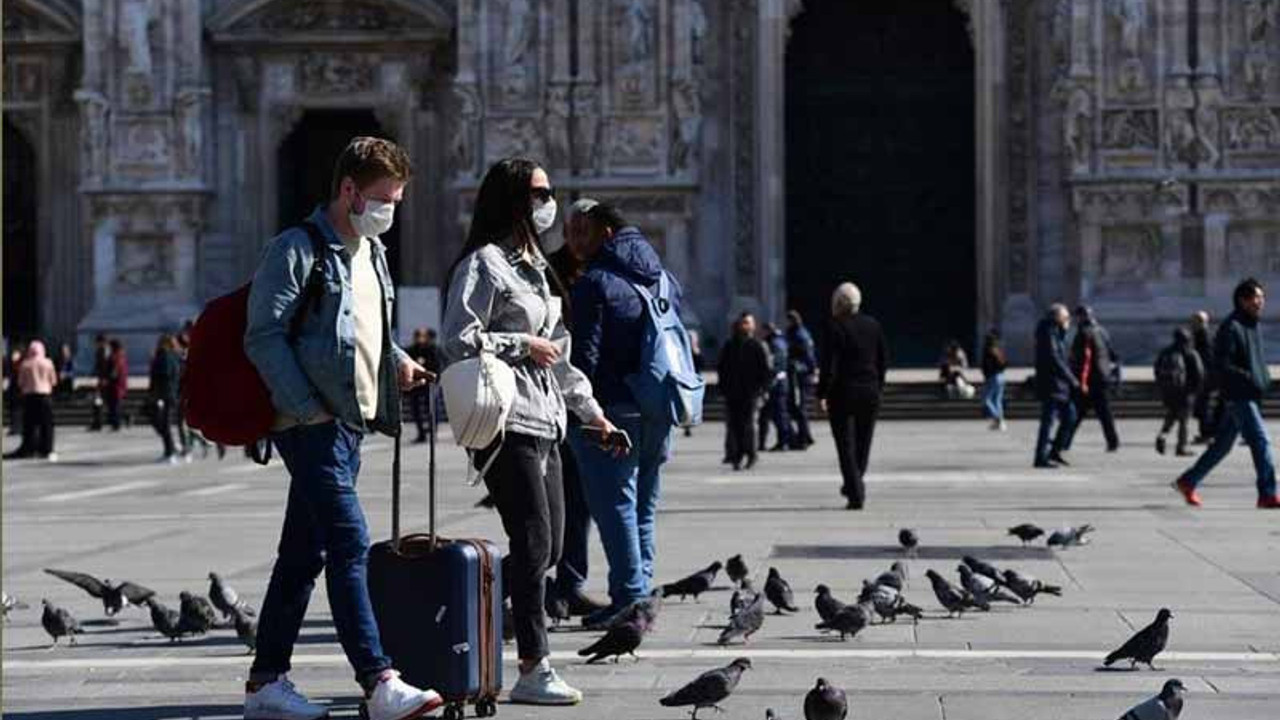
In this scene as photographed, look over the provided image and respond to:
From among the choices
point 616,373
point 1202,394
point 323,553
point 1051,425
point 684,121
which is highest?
point 684,121

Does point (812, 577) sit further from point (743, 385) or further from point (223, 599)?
point (743, 385)

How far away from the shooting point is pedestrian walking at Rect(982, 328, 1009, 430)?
115ft

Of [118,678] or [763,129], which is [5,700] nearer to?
[118,678]

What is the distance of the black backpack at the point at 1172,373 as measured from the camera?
28812mm

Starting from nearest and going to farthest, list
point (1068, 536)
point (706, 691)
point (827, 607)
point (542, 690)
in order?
point (706, 691) < point (542, 690) < point (827, 607) < point (1068, 536)

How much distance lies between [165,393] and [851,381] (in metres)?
12.9

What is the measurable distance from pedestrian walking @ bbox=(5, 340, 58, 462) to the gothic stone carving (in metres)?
11.0

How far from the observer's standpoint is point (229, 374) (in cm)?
895

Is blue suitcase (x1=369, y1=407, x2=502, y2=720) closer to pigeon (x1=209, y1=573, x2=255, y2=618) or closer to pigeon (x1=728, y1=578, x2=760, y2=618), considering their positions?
pigeon (x1=728, y1=578, x2=760, y2=618)

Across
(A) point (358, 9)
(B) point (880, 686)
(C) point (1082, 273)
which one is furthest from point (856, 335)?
(A) point (358, 9)

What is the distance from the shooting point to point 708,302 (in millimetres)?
41906

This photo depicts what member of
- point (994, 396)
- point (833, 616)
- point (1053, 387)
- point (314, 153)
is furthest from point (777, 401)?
point (833, 616)

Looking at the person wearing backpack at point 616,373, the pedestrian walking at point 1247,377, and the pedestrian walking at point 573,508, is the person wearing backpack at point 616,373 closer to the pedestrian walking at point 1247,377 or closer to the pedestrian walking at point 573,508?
the pedestrian walking at point 573,508

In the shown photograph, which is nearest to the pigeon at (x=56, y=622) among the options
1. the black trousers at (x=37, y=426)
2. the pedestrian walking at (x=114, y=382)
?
the black trousers at (x=37, y=426)
